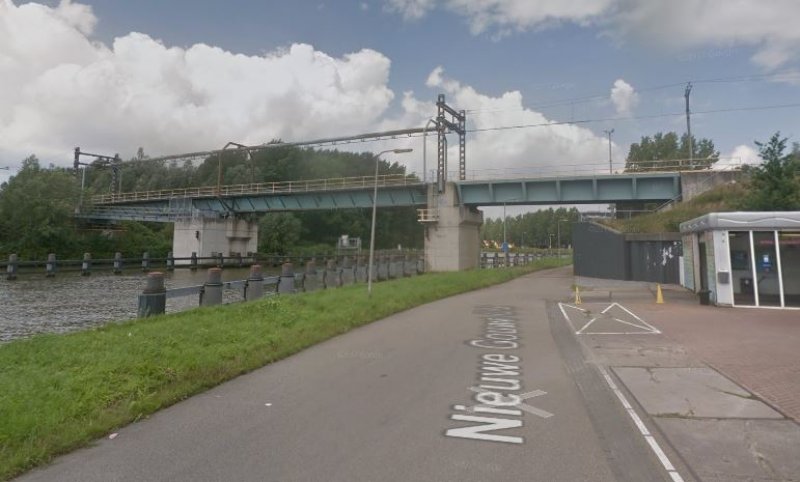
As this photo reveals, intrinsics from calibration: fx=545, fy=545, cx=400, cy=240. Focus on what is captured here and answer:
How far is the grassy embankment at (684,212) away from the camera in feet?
117

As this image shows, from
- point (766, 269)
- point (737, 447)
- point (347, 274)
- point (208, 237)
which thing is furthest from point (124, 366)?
point (208, 237)

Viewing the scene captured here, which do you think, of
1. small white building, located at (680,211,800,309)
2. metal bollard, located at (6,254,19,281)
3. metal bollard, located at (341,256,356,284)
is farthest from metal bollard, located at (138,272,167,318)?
metal bollard, located at (6,254,19,281)

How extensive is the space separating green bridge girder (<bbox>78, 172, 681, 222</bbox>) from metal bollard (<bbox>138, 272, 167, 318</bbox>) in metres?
35.6

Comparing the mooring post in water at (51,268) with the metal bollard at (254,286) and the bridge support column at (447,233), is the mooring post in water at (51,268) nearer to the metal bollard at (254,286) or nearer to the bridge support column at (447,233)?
the metal bollard at (254,286)

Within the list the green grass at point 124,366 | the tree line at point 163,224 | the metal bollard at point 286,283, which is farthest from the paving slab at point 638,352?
the tree line at point 163,224

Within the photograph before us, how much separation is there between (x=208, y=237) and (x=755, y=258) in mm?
53200

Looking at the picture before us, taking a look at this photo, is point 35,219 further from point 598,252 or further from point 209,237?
point 598,252

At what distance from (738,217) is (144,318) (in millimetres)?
18136

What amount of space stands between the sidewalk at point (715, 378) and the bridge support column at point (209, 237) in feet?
165

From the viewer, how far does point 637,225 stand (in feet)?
126

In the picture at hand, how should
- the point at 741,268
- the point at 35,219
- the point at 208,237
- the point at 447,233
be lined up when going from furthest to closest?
the point at 208,237 → the point at 35,219 → the point at 447,233 → the point at 741,268

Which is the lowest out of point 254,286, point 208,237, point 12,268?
point 254,286

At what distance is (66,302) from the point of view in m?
21.6

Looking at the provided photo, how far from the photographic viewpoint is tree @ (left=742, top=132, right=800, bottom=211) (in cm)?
2692
